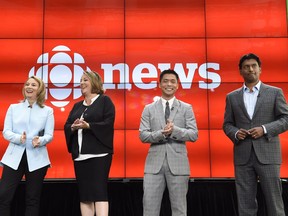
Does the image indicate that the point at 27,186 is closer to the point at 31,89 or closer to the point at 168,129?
the point at 31,89

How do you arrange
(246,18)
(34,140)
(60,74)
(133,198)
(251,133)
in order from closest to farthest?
(251,133) → (34,140) → (133,198) → (60,74) → (246,18)

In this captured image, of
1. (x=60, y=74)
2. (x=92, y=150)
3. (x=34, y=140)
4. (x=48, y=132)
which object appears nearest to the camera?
(x=92, y=150)

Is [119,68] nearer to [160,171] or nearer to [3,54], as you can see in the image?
[3,54]

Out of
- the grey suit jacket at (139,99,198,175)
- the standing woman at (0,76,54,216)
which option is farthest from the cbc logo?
the grey suit jacket at (139,99,198,175)

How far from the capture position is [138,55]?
4.83 meters

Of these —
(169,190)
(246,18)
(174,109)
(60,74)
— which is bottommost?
(169,190)

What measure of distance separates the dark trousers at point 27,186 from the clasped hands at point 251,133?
5.24 ft

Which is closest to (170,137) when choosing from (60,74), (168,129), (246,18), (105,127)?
(168,129)

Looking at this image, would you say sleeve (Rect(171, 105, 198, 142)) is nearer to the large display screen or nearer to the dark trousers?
the dark trousers

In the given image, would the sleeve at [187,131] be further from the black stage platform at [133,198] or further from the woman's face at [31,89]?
the woman's face at [31,89]

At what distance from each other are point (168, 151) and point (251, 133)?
0.64m

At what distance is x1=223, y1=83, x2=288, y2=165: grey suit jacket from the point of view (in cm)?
251

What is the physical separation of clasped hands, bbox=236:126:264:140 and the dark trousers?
5.24 feet

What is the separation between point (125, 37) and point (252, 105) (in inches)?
105
